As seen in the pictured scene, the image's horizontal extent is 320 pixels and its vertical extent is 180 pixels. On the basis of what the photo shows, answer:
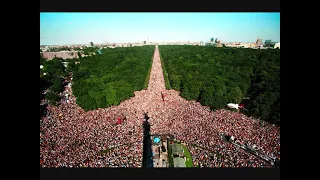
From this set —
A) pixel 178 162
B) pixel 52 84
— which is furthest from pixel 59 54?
pixel 178 162

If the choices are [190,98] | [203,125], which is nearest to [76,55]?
[190,98]

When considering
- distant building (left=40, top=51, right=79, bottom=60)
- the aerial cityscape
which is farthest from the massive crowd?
distant building (left=40, top=51, right=79, bottom=60)

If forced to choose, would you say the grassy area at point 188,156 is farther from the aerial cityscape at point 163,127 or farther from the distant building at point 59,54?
the distant building at point 59,54

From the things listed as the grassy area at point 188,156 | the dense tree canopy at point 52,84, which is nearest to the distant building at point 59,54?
the dense tree canopy at point 52,84

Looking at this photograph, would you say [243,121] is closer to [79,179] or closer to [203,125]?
[203,125]

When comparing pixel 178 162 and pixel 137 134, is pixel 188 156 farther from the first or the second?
pixel 137 134
